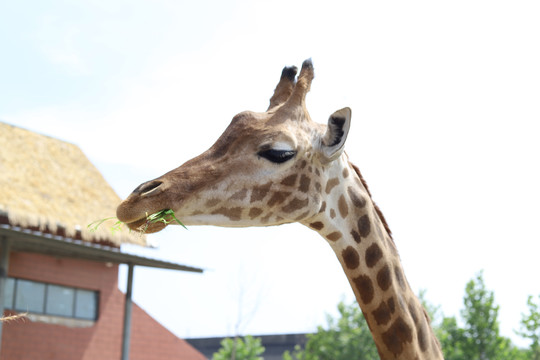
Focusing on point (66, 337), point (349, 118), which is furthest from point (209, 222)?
point (66, 337)

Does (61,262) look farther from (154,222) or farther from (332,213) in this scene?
(154,222)

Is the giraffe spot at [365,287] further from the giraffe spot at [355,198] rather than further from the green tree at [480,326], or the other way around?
the green tree at [480,326]

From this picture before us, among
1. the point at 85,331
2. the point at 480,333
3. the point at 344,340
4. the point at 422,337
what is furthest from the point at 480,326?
the point at 422,337

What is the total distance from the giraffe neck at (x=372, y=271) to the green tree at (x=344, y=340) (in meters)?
20.5

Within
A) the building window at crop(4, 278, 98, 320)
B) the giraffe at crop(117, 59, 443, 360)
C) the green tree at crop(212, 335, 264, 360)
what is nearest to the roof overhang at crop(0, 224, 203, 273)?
the building window at crop(4, 278, 98, 320)

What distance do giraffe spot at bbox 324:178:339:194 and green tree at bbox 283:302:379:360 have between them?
67.7 feet

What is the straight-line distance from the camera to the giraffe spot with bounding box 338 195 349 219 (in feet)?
9.08

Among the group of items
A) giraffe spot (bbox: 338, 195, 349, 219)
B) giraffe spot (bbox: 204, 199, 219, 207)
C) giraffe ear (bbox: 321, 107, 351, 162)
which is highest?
giraffe ear (bbox: 321, 107, 351, 162)

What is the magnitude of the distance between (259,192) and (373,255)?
1.92 feet

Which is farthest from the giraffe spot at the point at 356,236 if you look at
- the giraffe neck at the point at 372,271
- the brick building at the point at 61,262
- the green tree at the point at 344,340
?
the green tree at the point at 344,340

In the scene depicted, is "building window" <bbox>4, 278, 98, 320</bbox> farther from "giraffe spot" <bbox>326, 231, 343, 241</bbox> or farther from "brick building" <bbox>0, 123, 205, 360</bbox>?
"giraffe spot" <bbox>326, 231, 343, 241</bbox>

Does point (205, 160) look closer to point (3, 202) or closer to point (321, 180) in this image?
point (321, 180)

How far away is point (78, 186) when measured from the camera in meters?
14.5

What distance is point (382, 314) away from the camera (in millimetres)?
2699
